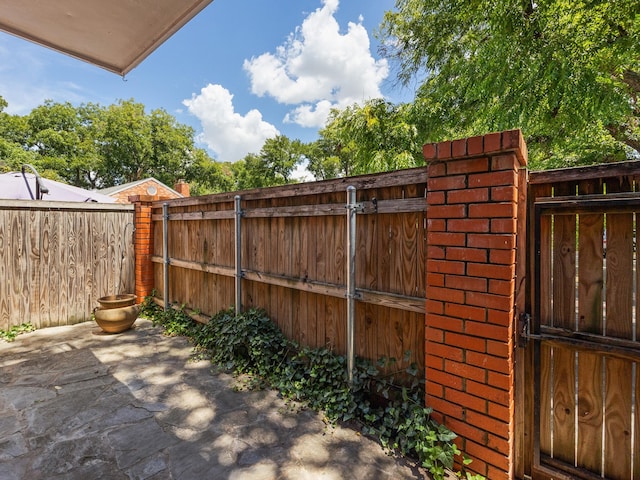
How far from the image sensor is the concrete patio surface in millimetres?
1809

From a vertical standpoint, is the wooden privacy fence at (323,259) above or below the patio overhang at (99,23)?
below

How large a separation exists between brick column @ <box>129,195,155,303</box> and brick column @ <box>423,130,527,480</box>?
4.90 metres

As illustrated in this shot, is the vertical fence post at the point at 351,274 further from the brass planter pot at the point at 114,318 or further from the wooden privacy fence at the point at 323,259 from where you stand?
the brass planter pot at the point at 114,318

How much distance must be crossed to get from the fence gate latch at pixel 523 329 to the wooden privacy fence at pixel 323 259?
1.84ft

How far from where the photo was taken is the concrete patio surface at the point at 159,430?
1809mm

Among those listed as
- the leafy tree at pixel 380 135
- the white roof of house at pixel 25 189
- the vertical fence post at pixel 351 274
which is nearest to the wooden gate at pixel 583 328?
the vertical fence post at pixel 351 274

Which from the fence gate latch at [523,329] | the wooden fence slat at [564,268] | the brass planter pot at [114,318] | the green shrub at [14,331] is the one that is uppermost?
the wooden fence slat at [564,268]

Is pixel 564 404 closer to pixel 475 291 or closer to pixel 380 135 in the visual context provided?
pixel 475 291

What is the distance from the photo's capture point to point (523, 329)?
1782 mm

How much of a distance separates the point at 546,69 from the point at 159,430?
6748 mm

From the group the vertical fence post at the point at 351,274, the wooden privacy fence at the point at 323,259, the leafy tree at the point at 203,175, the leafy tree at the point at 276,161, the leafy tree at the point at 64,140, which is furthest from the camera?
the leafy tree at the point at 203,175

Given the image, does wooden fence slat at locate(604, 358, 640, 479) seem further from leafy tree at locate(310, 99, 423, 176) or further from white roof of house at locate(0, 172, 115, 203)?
white roof of house at locate(0, 172, 115, 203)

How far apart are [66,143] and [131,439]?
31363 millimetres

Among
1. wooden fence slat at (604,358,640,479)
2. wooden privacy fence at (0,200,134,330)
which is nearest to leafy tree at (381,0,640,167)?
wooden fence slat at (604,358,640,479)
